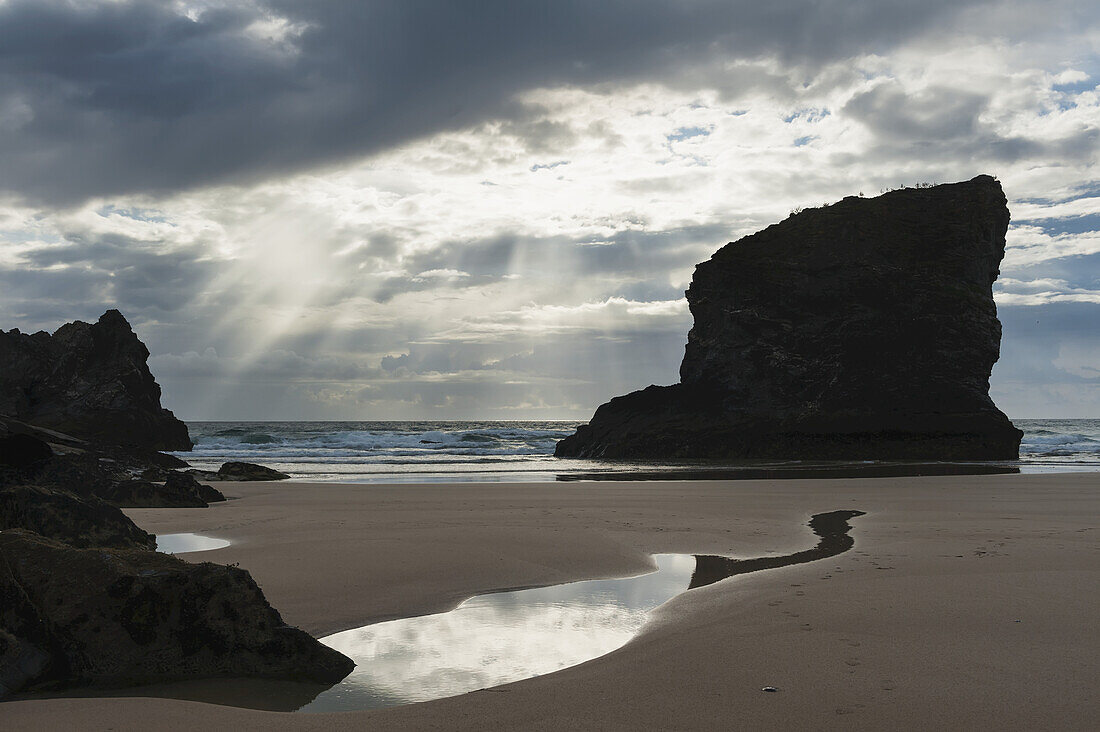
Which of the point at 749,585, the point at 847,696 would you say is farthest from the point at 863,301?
the point at 847,696

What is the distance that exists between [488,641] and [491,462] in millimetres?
30858

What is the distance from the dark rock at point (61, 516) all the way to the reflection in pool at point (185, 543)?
1462 millimetres

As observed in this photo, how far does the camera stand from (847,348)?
42062 millimetres

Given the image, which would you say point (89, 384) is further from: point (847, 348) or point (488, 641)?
point (488, 641)

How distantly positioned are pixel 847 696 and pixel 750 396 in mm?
40300

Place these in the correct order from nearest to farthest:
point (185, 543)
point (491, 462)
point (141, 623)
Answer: point (141, 623) < point (185, 543) < point (491, 462)

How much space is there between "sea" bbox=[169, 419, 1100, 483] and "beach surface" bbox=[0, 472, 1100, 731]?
37.9 ft

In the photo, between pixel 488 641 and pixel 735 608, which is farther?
pixel 735 608

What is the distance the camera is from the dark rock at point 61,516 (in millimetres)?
7023

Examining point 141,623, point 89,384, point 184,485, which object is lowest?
point 184,485

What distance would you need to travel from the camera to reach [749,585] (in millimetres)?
6633

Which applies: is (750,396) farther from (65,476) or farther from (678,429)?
(65,476)

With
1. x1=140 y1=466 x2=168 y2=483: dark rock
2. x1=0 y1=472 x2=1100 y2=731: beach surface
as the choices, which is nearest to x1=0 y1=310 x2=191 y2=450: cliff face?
x1=140 y1=466 x2=168 y2=483: dark rock

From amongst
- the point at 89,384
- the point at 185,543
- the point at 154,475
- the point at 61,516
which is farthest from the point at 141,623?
the point at 89,384
